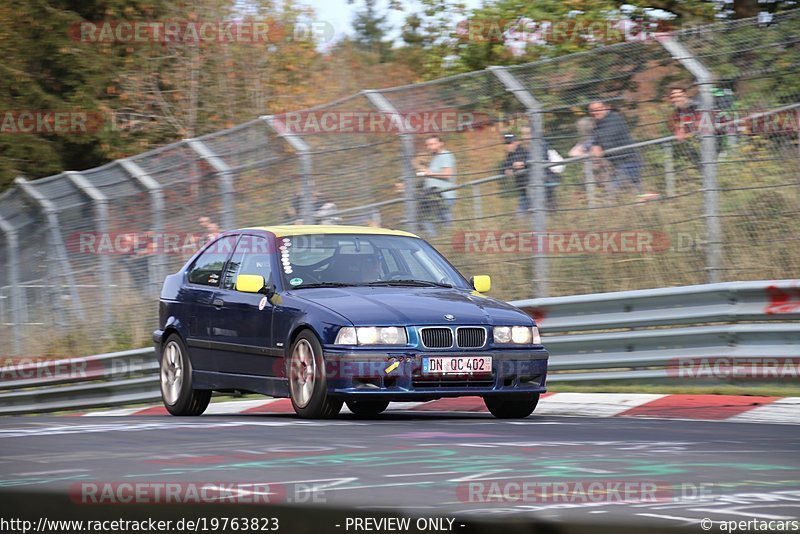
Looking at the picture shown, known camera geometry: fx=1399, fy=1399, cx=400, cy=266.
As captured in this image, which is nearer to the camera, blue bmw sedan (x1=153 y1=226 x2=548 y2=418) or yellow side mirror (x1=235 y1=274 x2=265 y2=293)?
blue bmw sedan (x1=153 y1=226 x2=548 y2=418)

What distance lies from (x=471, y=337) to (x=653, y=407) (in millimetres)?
1750

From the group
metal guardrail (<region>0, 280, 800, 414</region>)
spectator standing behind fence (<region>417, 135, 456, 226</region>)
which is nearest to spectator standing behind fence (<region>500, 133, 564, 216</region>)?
spectator standing behind fence (<region>417, 135, 456, 226</region>)

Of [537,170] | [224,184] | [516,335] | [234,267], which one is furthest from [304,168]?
[516,335]

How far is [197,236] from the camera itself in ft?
53.4

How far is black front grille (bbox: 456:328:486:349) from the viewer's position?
923 centimetres

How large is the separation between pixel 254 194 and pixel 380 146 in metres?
2.11

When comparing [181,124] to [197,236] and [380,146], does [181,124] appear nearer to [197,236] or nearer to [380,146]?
[197,236]

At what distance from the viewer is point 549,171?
1219 cm

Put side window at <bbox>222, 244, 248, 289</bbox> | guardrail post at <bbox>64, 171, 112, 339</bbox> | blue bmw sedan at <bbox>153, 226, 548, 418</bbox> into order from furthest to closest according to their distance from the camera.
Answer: guardrail post at <bbox>64, 171, 112, 339</bbox>, side window at <bbox>222, 244, 248, 289</bbox>, blue bmw sedan at <bbox>153, 226, 548, 418</bbox>

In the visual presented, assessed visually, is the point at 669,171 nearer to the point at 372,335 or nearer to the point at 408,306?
the point at 408,306

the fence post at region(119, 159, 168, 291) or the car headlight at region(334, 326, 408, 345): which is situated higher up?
the fence post at region(119, 159, 168, 291)

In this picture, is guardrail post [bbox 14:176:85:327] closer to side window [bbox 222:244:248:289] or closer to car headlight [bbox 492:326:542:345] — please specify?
side window [bbox 222:244:248:289]

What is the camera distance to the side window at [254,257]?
10266mm

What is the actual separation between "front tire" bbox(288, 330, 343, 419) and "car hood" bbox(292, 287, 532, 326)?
0.96 ft
